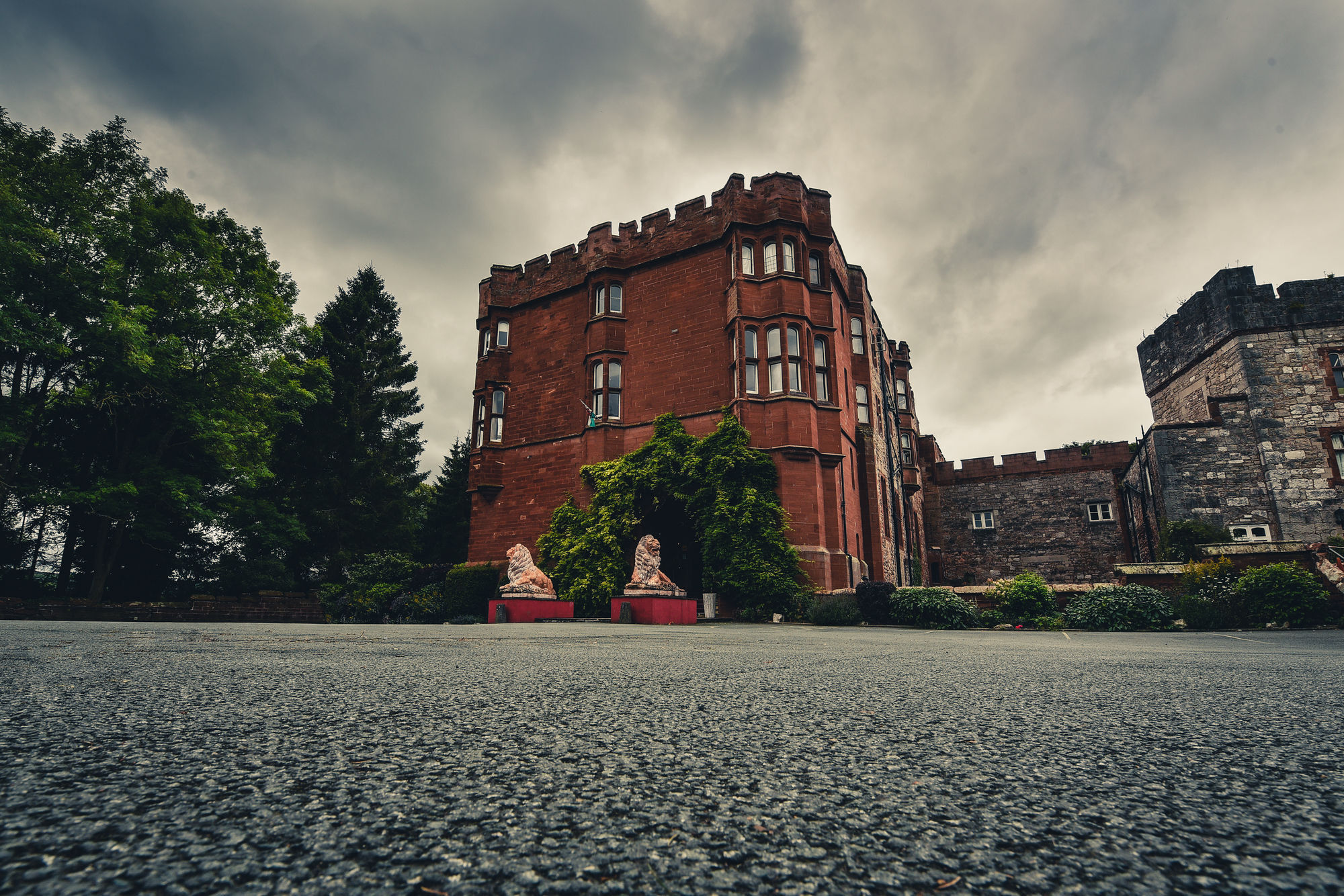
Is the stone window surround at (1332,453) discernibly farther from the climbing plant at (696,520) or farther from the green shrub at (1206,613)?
the climbing plant at (696,520)

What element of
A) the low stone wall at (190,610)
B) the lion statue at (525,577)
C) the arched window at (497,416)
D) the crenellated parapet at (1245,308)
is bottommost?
the low stone wall at (190,610)

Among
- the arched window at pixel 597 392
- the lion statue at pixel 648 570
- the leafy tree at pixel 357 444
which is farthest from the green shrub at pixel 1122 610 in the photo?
the leafy tree at pixel 357 444

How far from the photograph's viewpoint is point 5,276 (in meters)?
15.2

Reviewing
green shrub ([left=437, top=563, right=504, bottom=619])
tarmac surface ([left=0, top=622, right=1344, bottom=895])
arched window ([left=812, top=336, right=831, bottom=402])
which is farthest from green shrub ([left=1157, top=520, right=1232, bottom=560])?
tarmac surface ([left=0, top=622, right=1344, bottom=895])

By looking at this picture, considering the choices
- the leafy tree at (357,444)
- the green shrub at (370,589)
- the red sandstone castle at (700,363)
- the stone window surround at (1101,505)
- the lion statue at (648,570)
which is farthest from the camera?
the stone window surround at (1101,505)

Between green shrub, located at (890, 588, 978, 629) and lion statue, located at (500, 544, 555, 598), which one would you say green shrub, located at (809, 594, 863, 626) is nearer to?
green shrub, located at (890, 588, 978, 629)

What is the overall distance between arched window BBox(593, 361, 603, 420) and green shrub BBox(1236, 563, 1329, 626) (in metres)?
14.5

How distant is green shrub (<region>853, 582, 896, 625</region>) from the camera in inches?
496

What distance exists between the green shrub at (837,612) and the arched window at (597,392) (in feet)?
27.9

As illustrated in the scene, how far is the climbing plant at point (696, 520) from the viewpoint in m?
14.8

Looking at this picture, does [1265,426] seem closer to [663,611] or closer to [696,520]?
[696,520]

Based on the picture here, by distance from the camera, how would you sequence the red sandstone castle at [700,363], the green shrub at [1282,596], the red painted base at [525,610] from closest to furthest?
the green shrub at [1282,596]
the red painted base at [525,610]
the red sandstone castle at [700,363]

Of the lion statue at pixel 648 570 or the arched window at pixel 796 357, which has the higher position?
the arched window at pixel 796 357

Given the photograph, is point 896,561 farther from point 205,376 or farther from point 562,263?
point 205,376
